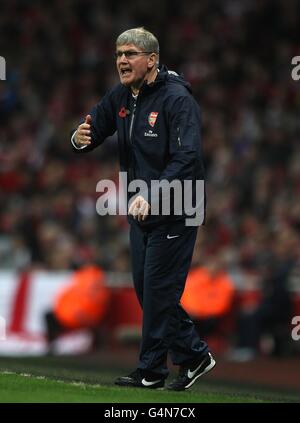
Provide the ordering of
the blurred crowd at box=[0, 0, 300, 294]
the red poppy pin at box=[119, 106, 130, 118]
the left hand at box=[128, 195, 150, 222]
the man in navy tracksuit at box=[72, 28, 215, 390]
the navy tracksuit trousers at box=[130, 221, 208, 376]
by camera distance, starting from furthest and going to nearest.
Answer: the blurred crowd at box=[0, 0, 300, 294] → the red poppy pin at box=[119, 106, 130, 118] → the navy tracksuit trousers at box=[130, 221, 208, 376] → the man in navy tracksuit at box=[72, 28, 215, 390] → the left hand at box=[128, 195, 150, 222]

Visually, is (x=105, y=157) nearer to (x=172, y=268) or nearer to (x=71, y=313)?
(x=71, y=313)

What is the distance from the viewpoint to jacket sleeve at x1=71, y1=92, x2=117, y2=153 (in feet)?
26.6

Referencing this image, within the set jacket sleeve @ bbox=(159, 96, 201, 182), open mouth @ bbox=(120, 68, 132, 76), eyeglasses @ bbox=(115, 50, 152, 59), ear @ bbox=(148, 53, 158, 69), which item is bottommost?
jacket sleeve @ bbox=(159, 96, 201, 182)

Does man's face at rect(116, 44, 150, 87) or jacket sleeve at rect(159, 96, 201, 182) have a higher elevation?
man's face at rect(116, 44, 150, 87)

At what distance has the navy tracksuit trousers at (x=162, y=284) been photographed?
781cm

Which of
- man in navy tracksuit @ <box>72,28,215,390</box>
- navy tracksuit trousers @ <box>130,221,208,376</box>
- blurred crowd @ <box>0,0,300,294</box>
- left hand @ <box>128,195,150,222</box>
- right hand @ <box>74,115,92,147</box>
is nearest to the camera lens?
left hand @ <box>128,195,150,222</box>

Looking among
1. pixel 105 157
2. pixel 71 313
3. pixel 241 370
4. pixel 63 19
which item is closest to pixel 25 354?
pixel 71 313

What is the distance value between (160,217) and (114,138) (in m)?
12.8

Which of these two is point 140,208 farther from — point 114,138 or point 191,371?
point 114,138

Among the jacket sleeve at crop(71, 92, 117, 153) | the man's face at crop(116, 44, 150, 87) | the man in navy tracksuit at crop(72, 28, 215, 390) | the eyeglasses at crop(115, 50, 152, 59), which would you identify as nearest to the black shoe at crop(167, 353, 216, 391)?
the man in navy tracksuit at crop(72, 28, 215, 390)

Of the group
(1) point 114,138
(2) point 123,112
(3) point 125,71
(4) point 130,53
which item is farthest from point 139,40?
(1) point 114,138

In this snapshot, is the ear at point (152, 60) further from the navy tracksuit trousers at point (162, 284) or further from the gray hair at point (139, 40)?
the navy tracksuit trousers at point (162, 284)

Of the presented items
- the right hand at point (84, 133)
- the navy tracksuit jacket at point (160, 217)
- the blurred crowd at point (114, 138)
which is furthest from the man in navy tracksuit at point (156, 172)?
the blurred crowd at point (114, 138)

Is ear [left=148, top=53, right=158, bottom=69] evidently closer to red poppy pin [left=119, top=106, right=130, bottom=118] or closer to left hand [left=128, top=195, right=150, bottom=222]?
red poppy pin [left=119, top=106, right=130, bottom=118]
